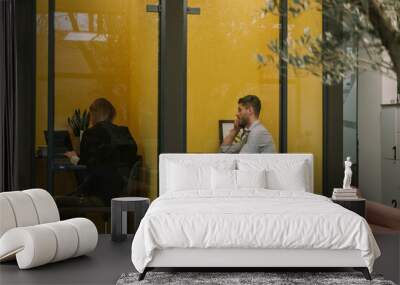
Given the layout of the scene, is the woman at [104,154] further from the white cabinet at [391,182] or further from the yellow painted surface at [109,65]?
the white cabinet at [391,182]

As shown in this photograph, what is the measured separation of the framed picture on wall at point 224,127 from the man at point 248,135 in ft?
0.12

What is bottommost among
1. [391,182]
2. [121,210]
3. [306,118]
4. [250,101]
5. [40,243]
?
[40,243]

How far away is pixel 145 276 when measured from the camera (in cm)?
530

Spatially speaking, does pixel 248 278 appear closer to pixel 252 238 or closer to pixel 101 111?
pixel 252 238

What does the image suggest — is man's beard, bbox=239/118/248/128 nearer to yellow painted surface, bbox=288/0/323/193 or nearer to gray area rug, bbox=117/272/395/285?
yellow painted surface, bbox=288/0/323/193

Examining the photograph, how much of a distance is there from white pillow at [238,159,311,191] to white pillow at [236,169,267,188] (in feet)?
0.43

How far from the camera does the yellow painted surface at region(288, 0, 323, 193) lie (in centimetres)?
808

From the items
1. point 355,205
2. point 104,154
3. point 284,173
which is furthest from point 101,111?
point 355,205

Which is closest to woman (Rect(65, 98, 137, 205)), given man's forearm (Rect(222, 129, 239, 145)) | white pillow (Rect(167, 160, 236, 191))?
white pillow (Rect(167, 160, 236, 191))

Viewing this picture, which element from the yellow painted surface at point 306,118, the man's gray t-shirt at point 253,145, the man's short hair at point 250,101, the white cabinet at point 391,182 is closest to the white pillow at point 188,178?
the man's gray t-shirt at point 253,145

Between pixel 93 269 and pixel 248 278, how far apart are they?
1.39 meters

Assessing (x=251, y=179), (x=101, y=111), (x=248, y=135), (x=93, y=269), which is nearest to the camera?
(x=93, y=269)

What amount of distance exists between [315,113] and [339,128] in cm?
35

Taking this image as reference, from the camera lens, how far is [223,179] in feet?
23.2
